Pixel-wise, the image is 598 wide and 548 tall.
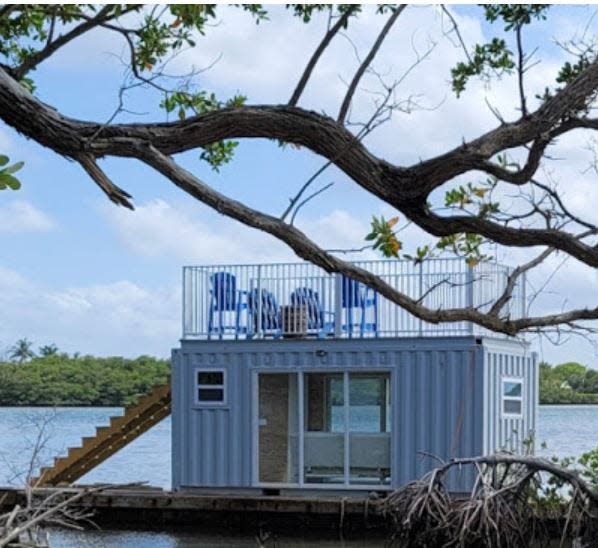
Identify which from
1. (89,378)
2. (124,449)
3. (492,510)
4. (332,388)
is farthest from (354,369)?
(124,449)

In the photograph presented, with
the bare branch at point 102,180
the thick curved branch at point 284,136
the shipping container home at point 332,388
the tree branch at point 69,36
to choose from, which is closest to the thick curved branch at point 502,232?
the thick curved branch at point 284,136

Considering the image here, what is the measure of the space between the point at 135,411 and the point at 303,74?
54.9 feet

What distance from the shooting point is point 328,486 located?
66.2 ft

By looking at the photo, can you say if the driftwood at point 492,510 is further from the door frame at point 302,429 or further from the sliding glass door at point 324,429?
the sliding glass door at point 324,429

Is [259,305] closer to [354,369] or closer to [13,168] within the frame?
[354,369]

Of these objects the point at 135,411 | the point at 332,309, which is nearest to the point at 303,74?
the point at 332,309

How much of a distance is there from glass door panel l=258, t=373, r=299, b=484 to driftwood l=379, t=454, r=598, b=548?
14.0 feet

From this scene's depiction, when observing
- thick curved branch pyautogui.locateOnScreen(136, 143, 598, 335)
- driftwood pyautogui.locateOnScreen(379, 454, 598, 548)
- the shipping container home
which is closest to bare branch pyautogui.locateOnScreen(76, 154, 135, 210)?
thick curved branch pyautogui.locateOnScreen(136, 143, 598, 335)

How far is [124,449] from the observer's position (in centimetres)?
5234

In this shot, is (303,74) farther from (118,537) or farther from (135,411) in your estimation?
(135,411)

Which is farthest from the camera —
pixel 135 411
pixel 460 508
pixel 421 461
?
pixel 135 411

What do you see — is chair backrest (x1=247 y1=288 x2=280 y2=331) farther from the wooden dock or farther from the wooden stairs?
the wooden stairs

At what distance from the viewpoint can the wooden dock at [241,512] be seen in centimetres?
1938

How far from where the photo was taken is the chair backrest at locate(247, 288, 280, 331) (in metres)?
20.0
